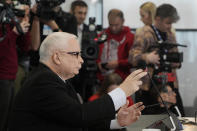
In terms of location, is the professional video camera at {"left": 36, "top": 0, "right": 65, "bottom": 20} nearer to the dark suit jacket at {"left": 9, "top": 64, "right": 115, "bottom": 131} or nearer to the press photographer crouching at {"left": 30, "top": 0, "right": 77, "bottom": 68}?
the press photographer crouching at {"left": 30, "top": 0, "right": 77, "bottom": 68}

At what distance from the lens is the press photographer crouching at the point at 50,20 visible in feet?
9.57

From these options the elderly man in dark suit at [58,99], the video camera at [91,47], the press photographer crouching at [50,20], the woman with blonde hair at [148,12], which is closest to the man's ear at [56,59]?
the elderly man in dark suit at [58,99]

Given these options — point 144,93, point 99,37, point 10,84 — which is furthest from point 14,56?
point 144,93

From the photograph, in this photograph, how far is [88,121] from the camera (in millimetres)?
1466

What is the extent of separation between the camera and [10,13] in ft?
8.89

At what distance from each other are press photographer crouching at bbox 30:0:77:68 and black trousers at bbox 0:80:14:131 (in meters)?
0.35

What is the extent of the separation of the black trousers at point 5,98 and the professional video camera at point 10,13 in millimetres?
369

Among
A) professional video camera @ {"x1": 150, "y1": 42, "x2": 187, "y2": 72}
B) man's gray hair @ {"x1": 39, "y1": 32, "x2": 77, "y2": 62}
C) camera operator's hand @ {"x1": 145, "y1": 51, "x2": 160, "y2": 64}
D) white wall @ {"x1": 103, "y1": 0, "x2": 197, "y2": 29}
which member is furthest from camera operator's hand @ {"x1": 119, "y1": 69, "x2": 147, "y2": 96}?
white wall @ {"x1": 103, "y1": 0, "x2": 197, "y2": 29}

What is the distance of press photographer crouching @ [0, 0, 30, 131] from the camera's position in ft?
8.93

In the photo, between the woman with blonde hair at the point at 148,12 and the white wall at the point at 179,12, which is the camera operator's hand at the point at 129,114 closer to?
the woman with blonde hair at the point at 148,12

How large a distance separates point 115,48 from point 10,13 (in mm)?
1203

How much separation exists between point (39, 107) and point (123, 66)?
1988 millimetres

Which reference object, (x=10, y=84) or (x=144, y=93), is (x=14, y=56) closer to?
(x=10, y=84)

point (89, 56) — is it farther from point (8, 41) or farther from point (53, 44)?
point (53, 44)
